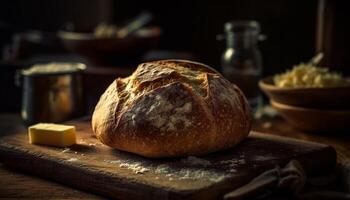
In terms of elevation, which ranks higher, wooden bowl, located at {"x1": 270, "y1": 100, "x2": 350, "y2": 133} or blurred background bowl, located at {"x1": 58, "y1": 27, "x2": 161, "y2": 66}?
blurred background bowl, located at {"x1": 58, "y1": 27, "x2": 161, "y2": 66}

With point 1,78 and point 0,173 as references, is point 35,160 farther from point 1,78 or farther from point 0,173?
point 1,78

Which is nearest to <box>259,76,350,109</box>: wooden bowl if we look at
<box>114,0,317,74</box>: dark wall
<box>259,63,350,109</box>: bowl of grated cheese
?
<box>259,63,350,109</box>: bowl of grated cheese

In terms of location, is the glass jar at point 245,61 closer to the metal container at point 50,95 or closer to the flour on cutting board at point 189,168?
the metal container at point 50,95

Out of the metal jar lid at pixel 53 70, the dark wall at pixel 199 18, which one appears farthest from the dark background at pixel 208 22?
the metal jar lid at pixel 53 70

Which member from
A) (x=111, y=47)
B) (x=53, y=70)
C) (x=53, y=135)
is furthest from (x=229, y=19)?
(x=53, y=135)

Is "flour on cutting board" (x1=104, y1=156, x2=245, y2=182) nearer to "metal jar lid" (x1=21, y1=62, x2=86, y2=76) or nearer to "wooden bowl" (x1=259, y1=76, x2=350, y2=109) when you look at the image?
"wooden bowl" (x1=259, y1=76, x2=350, y2=109)

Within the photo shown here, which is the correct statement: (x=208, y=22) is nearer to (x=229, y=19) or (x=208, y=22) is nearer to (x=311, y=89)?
(x=229, y=19)

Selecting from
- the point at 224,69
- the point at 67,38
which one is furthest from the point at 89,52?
the point at 224,69
